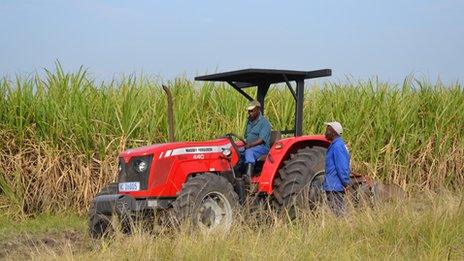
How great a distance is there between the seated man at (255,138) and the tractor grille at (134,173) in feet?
3.70

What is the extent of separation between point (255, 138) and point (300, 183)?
2.53 feet

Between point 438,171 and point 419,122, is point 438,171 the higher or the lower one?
the lower one

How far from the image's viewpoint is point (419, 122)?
46.5ft

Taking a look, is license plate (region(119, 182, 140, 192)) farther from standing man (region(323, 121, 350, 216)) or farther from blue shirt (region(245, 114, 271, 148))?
standing man (region(323, 121, 350, 216))

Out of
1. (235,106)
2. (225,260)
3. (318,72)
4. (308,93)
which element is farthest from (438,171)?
(225,260)

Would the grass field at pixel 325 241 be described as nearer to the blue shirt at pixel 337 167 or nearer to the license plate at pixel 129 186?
the blue shirt at pixel 337 167

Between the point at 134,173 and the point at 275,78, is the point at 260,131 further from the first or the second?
the point at 134,173

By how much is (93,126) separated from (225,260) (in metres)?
6.72

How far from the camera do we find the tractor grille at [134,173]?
327 inches

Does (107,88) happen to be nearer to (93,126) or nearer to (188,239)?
(93,126)

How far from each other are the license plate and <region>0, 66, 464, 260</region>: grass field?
2.29ft

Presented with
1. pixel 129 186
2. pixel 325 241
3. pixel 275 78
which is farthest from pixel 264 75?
pixel 325 241

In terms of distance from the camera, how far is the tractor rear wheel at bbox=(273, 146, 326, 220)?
8.48m

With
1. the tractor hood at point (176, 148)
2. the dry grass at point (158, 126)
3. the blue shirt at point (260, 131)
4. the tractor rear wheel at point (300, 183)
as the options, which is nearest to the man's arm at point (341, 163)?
the tractor rear wheel at point (300, 183)
